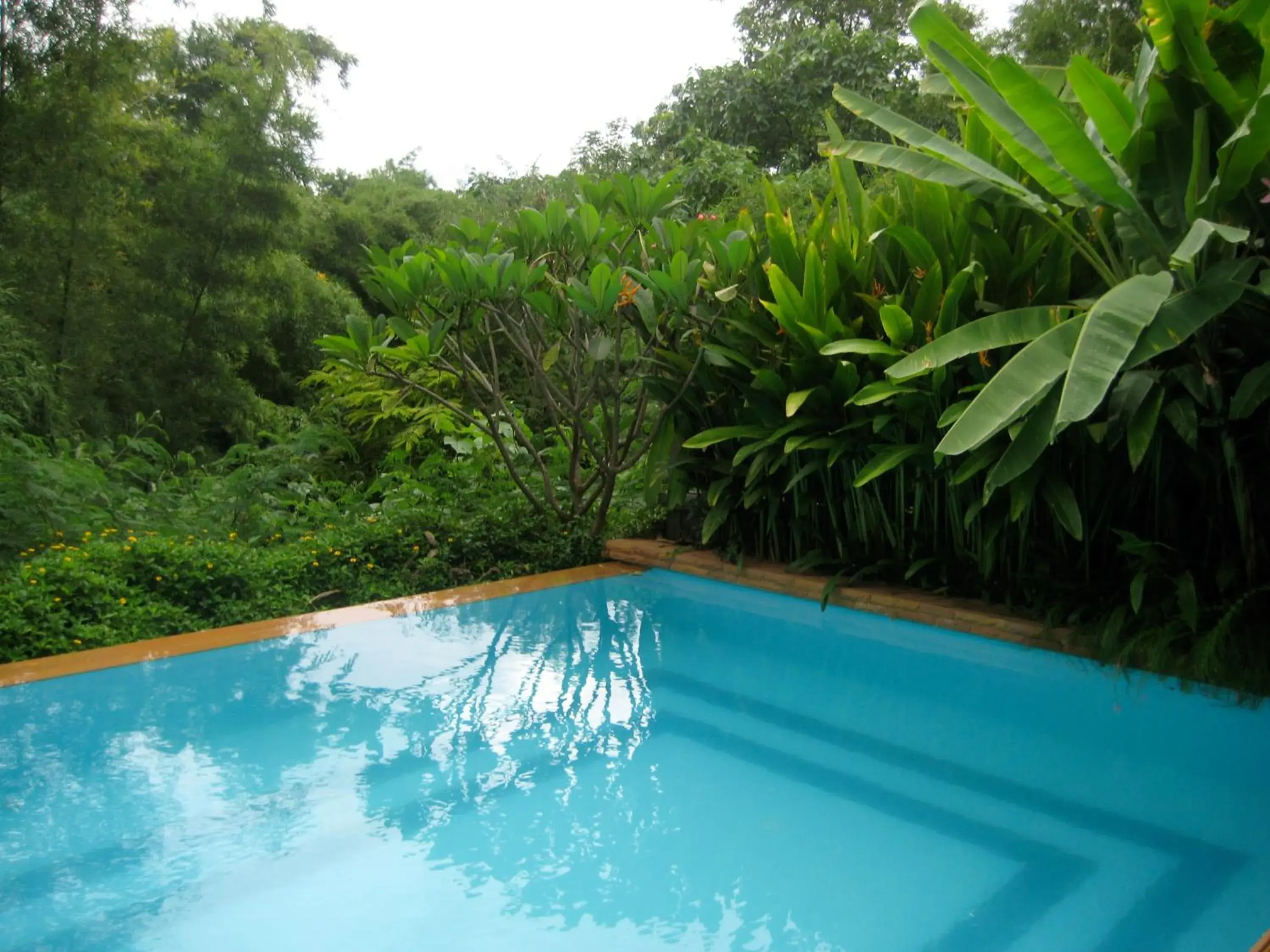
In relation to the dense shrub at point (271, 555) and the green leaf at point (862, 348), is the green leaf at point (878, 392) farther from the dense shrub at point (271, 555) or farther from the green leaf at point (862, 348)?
the dense shrub at point (271, 555)

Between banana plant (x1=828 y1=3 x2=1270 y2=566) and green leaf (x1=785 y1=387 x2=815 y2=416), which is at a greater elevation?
banana plant (x1=828 y1=3 x2=1270 y2=566)

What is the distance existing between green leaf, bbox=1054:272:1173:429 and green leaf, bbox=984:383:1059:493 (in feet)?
1.09

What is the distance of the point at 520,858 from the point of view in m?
2.29

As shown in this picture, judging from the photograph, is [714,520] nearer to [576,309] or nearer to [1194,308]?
[576,309]

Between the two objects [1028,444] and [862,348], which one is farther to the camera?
[862,348]

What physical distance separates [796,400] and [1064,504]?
115 cm

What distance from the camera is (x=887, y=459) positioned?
3.80 meters

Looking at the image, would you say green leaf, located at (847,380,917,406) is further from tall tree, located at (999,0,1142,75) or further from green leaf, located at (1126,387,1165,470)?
tall tree, located at (999,0,1142,75)

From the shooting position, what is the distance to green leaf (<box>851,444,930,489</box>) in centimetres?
376

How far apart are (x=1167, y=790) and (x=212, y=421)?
747 cm

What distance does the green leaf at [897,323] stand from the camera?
3641mm

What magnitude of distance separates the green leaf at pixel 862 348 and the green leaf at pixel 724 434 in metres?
0.80

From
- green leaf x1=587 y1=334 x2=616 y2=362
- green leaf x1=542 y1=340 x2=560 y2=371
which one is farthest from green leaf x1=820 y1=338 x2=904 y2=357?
green leaf x1=542 y1=340 x2=560 y2=371

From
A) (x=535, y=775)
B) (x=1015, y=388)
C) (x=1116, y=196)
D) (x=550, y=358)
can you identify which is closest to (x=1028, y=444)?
(x=1015, y=388)
